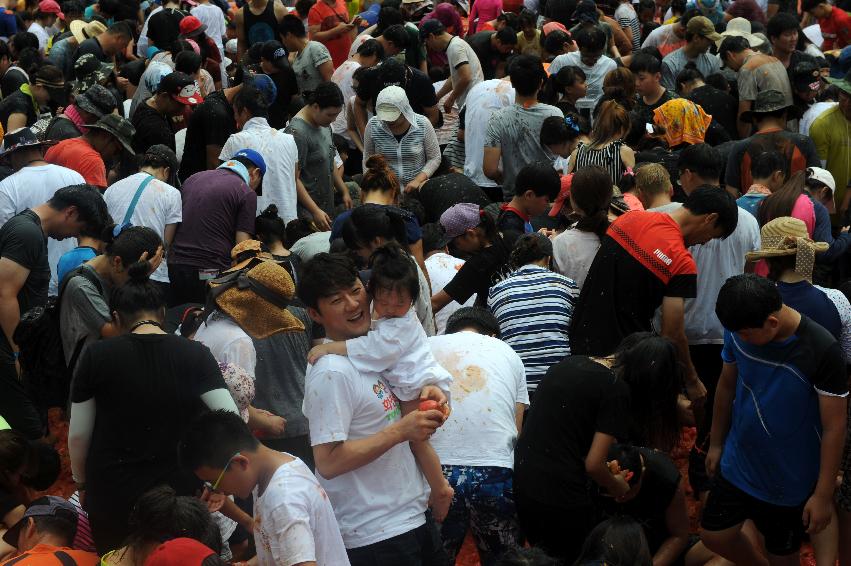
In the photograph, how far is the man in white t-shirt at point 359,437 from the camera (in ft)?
11.4

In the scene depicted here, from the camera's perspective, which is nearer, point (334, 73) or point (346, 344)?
point (346, 344)

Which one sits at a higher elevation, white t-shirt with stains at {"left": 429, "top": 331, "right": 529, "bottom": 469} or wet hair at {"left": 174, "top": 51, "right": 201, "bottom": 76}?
white t-shirt with stains at {"left": 429, "top": 331, "right": 529, "bottom": 469}

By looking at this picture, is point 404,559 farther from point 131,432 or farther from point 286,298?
point 286,298

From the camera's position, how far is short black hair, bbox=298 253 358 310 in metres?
3.58

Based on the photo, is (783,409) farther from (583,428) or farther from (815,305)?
(583,428)

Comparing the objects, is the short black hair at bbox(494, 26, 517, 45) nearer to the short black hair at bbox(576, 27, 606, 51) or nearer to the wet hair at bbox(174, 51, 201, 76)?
the short black hair at bbox(576, 27, 606, 51)

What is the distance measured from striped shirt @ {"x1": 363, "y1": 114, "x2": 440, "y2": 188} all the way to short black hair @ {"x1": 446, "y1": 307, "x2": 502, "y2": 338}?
3.50 m

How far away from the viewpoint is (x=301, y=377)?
496cm

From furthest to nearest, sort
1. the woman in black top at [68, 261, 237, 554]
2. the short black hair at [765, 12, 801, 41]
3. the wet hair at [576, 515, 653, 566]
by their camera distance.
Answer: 1. the short black hair at [765, 12, 801, 41]
2. the woman in black top at [68, 261, 237, 554]
3. the wet hair at [576, 515, 653, 566]

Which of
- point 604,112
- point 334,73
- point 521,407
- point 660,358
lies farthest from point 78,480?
point 334,73

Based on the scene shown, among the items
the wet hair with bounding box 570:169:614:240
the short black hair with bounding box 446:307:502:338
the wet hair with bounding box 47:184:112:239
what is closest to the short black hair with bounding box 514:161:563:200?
the wet hair with bounding box 570:169:614:240

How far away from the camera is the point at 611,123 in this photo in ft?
22.3

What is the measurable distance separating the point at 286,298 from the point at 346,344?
1.25m

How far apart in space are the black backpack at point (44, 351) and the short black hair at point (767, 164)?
13.3ft
